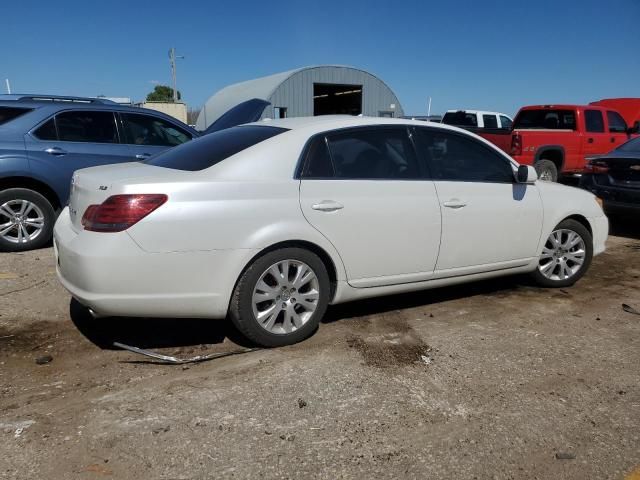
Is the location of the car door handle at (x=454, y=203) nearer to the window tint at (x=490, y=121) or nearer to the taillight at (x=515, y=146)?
the taillight at (x=515, y=146)

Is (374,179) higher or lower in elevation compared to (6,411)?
higher

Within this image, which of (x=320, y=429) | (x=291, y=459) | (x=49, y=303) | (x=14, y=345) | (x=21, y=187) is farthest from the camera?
(x=21, y=187)

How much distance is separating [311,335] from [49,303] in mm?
2240

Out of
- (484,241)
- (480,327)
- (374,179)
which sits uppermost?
(374,179)

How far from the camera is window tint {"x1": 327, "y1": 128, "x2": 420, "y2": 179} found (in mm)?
3820

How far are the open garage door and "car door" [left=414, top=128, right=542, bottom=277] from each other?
927 inches

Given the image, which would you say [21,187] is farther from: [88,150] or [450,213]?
[450,213]

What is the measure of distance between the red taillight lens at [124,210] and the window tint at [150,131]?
12.4 ft

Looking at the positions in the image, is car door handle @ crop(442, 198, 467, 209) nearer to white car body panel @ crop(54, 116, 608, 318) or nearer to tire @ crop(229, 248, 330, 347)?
white car body panel @ crop(54, 116, 608, 318)

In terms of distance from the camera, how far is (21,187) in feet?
19.8

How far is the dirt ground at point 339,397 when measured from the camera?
247cm

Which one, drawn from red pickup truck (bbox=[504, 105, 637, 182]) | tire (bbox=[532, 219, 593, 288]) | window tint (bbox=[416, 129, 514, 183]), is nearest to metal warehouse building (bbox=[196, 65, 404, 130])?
red pickup truck (bbox=[504, 105, 637, 182])

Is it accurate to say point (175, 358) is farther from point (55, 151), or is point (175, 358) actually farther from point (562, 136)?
point (562, 136)

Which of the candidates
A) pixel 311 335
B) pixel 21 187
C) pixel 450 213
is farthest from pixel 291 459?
pixel 21 187
